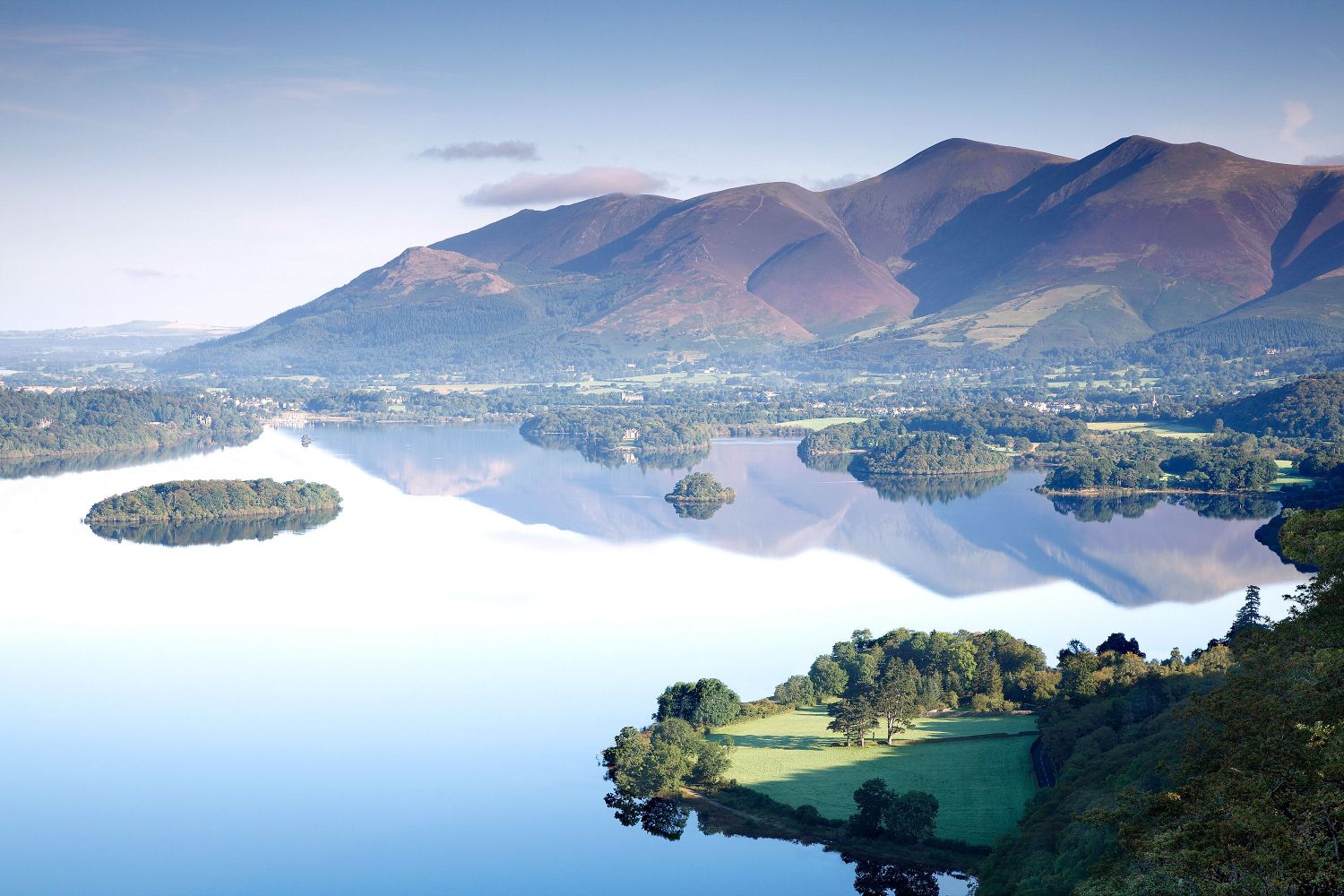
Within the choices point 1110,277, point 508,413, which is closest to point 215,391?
point 508,413

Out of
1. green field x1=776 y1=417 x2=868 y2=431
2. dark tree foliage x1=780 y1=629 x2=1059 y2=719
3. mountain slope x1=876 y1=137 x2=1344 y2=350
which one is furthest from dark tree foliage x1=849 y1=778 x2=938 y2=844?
mountain slope x1=876 y1=137 x2=1344 y2=350

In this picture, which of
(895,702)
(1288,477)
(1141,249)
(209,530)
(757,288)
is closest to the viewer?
(895,702)

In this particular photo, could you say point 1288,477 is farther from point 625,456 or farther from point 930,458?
point 625,456

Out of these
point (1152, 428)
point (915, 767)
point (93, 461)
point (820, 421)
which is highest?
point (1152, 428)

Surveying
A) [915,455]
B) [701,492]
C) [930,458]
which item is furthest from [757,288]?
[701,492]

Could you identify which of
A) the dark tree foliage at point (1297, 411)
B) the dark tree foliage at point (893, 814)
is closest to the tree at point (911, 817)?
the dark tree foliage at point (893, 814)
